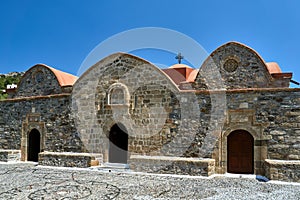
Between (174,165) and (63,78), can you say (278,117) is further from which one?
(63,78)

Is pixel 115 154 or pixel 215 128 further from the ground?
pixel 215 128

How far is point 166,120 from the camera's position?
8.79 meters

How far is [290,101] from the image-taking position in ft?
24.4

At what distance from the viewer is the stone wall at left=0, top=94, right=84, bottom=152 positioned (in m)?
10.2

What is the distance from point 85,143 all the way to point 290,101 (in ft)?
21.5

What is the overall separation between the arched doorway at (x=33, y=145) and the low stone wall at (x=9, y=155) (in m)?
0.43

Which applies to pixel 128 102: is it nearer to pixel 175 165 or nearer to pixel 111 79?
pixel 111 79

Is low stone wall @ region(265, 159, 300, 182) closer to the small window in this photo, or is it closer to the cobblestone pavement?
the cobblestone pavement

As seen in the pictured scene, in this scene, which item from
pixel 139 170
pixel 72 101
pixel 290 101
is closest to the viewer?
pixel 290 101

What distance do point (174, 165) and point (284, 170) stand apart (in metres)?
2.69

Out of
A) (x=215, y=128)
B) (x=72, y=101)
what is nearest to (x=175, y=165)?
(x=215, y=128)

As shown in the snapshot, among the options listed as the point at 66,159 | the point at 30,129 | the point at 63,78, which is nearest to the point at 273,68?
the point at 66,159

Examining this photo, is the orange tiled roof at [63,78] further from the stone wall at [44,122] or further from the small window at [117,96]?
the small window at [117,96]

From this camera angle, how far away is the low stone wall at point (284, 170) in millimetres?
6641
